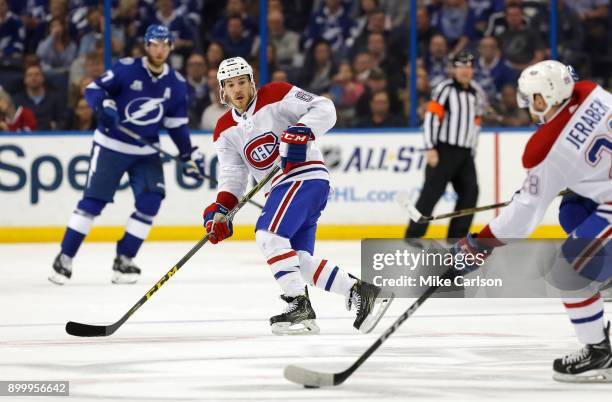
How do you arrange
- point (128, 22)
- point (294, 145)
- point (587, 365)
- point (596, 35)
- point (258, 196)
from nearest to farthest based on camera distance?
point (587, 365)
point (294, 145)
point (258, 196)
point (128, 22)
point (596, 35)

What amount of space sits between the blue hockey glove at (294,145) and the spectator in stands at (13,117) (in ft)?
15.9

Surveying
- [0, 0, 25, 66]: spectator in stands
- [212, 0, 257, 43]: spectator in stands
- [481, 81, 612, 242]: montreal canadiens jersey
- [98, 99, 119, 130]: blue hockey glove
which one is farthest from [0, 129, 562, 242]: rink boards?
[481, 81, 612, 242]: montreal canadiens jersey

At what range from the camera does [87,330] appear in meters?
4.69

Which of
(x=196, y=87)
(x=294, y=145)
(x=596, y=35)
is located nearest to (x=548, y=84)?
(x=294, y=145)

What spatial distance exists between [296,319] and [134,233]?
2259 millimetres

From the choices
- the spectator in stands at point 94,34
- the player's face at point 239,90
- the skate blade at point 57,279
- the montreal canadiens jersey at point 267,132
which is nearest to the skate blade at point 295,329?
the montreal canadiens jersey at point 267,132

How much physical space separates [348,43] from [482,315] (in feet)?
15.4

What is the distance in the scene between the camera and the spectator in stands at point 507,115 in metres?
9.44

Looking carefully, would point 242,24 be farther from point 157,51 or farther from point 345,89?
point 157,51

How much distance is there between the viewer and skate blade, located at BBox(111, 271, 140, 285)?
6.69 meters

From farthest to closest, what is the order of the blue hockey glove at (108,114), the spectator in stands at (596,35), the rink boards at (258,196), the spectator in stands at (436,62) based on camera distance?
the spectator in stands at (596,35) → the spectator in stands at (436,62) → the rink boards at (258,196) → the blue hockey glove at (108,114)

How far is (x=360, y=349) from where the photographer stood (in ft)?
14.3

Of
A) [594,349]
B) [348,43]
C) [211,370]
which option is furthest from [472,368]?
[348,43]

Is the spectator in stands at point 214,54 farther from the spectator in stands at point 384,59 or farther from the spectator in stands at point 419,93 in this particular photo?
Answer: the spectator in stands at point 419,93
